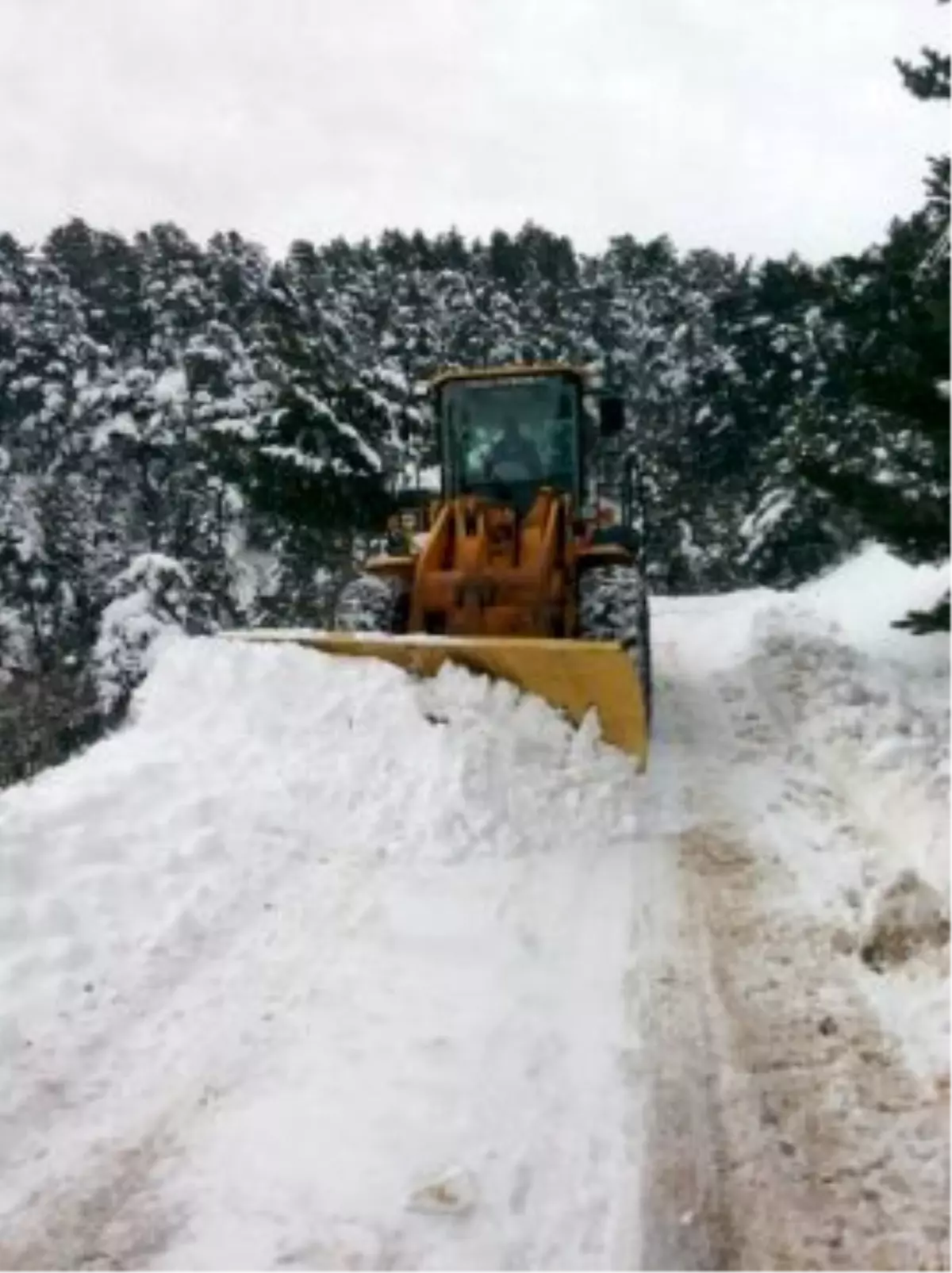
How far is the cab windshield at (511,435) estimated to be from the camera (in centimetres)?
1141

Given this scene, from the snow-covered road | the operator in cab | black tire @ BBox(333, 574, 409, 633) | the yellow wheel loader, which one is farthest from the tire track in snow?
the operator in cab

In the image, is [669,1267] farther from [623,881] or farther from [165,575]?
[165,575]

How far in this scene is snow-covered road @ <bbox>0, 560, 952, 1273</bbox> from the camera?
3.69 m

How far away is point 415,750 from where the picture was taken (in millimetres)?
7746

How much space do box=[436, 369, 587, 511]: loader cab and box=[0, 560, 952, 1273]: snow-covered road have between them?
3.29 metres

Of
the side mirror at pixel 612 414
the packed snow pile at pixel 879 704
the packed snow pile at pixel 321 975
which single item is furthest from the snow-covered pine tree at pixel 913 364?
the packed snow pile at pixel 321 975

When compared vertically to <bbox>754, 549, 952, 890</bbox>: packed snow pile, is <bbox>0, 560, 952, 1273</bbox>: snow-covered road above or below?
below

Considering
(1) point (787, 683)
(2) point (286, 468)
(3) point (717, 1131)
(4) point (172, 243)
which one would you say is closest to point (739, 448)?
(4) point (172, 243)

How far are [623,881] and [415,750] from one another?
1.54m

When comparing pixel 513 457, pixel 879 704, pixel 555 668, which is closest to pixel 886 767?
pixel 555 668

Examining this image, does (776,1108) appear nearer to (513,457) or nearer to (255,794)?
(255,794)

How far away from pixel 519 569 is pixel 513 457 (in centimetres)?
157

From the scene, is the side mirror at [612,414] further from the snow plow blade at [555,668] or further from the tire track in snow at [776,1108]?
the tire track in snow at [776,1108]

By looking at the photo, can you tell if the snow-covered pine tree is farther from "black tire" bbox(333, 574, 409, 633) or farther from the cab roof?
"black tire" bbox(333, 574, 409, 633)
